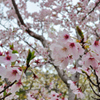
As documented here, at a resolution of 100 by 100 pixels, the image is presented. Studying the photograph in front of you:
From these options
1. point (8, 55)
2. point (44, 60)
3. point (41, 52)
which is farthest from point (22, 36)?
point (8, 55)

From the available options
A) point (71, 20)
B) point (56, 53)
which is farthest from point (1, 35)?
point (56, 53)

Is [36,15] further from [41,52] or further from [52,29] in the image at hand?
[41,52]

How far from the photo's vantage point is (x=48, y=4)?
5.06 meters

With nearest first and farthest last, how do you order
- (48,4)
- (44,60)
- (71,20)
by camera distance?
(44,60)
(71,20)
(48,4)

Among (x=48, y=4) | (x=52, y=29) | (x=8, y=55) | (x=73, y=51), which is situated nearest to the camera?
(x=73, y=51)

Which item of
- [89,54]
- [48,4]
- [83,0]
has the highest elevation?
[48,4]

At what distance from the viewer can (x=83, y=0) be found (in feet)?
13.6

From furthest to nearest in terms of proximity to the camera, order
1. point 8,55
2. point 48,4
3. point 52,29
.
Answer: point 52,29
point 48,4
point 8,55

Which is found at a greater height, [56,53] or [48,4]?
[48,4]

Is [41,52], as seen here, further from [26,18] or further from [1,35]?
[26,18]

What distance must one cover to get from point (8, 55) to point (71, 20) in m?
4.00

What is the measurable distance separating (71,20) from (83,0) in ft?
2.91

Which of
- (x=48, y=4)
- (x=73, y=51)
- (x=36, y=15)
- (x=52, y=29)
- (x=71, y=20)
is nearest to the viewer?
(x=73, y=51)

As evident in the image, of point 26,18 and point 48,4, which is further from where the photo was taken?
point 26,18
